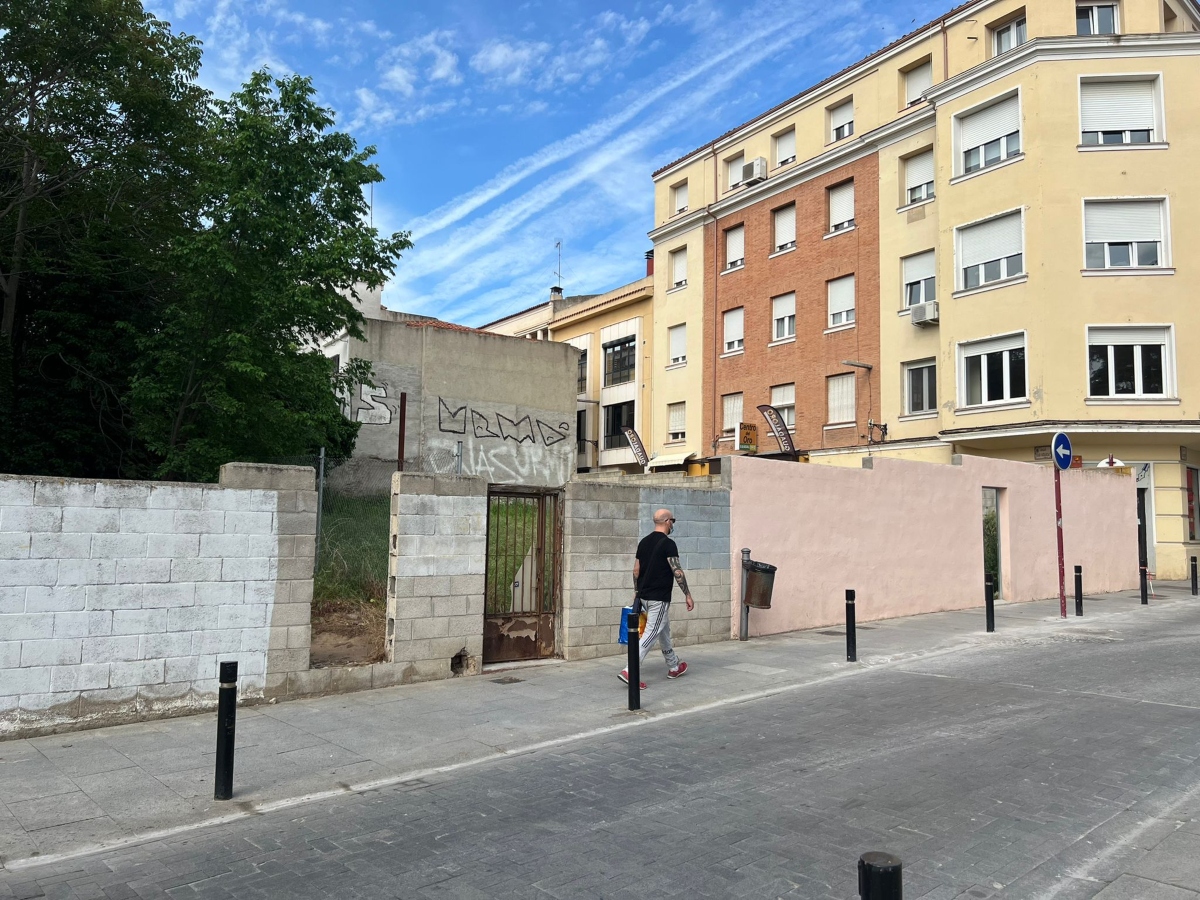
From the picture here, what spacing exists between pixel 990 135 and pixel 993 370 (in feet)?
22.4

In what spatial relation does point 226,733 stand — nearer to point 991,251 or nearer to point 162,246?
point 162,246

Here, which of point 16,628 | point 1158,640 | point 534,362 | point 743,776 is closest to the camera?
point 743,776

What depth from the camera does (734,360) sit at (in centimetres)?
3369

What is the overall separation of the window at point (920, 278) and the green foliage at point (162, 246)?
691 inches

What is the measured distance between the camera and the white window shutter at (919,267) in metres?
26.8

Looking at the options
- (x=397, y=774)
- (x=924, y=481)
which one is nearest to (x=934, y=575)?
(x=924, y=481)

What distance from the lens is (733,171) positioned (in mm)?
35094

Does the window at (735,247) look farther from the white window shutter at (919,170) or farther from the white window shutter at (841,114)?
the white window shutter at (919,170)

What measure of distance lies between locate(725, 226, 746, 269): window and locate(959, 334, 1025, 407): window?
11.1m

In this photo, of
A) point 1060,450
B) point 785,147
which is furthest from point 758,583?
point 785,147

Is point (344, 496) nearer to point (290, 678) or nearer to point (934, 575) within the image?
point (290, 678)

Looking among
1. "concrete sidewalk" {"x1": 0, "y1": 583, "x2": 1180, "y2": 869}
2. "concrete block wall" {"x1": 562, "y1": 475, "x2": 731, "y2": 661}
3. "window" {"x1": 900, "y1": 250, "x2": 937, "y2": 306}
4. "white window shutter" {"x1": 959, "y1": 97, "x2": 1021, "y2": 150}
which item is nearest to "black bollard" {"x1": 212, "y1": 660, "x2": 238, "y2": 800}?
"concrete sidewalk" {"x1": 0, "y1": 583, "x2": 1180, "y2": 869}

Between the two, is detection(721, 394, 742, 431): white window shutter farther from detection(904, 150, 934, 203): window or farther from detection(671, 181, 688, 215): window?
detection(904, 150, 934, 203): window

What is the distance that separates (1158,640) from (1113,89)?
17828 millimetres
